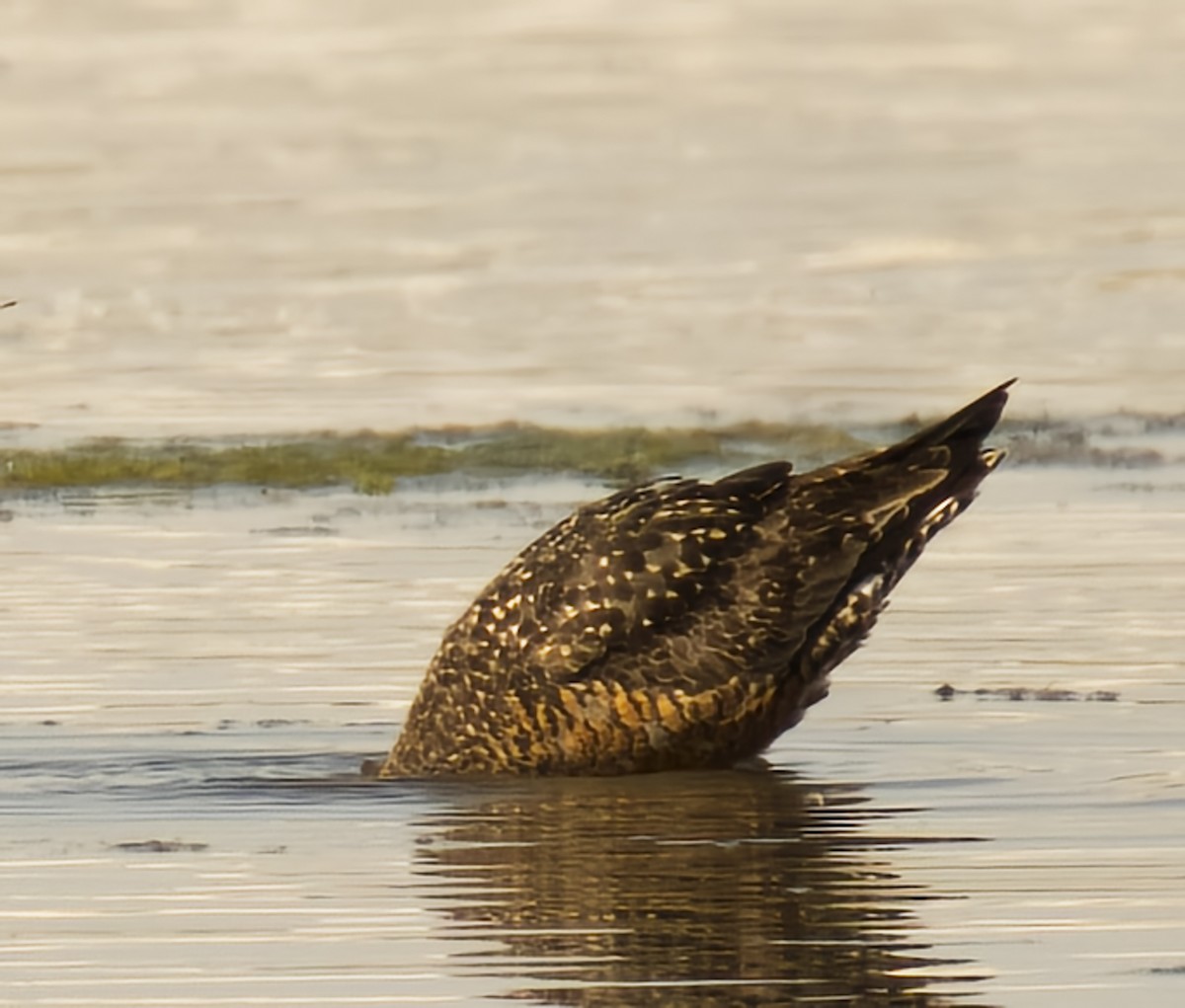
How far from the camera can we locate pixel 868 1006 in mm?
7859

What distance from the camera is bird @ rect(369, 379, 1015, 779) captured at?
462 inches

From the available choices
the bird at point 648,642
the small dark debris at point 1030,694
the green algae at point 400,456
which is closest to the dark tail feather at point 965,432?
the bird at point 648,642

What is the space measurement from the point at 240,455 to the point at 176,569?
4286 mm

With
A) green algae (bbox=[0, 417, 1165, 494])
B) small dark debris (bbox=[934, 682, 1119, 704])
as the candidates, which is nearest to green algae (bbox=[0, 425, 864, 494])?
green algae (bbox=[0, 417, 1165, 494])

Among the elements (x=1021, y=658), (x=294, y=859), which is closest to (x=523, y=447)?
(x=1021, y=658)

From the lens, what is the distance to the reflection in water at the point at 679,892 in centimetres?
819

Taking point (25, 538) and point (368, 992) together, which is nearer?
point (368, 992)

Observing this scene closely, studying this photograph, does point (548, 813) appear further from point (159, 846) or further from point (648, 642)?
point (159, 846)

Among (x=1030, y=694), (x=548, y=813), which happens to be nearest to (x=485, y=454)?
(x=1030, y=694)

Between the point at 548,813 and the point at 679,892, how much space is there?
162cm

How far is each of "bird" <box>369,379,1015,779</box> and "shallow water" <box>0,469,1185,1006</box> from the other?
240mm

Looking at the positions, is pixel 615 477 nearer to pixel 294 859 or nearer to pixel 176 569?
pixel 176 569

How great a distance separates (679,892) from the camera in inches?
367

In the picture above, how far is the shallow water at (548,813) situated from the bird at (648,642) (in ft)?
0.79
